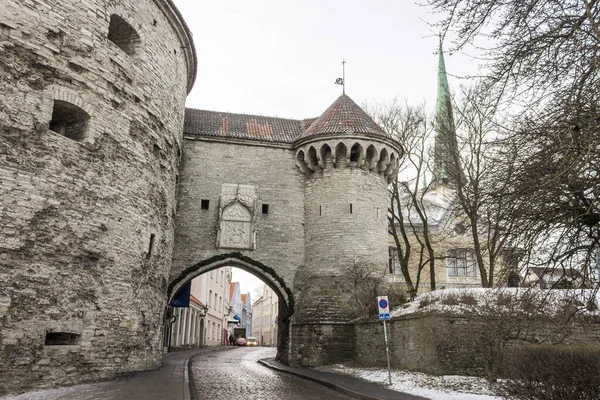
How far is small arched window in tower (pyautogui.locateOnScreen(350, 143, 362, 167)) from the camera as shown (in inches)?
707

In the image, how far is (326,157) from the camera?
59.6 feet

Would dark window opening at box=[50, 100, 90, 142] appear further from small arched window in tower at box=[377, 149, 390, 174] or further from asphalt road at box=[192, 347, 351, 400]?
small arched window in tower at box=[377, 149, 390, 174]

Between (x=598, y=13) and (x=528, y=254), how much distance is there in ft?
8.71


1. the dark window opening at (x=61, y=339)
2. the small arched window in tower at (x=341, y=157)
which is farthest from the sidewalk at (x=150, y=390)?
the small arched window in tower at (x=341, y=157)

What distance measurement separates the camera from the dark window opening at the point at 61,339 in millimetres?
9734

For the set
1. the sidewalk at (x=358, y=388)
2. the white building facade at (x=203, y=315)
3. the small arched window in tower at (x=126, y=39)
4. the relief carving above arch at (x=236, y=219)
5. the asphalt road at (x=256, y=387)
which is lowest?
the asphalt road at (x=256, y=387)

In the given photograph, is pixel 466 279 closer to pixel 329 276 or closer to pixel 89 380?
pixel 329 276

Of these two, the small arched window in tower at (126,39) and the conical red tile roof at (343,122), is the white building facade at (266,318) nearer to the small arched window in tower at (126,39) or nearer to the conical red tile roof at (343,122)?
the conical red tile roof at (343,122)

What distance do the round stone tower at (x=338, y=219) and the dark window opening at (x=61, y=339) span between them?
805 cm

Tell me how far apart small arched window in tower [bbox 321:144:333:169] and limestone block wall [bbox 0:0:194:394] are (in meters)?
6.48

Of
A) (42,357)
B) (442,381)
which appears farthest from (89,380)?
(442,381)

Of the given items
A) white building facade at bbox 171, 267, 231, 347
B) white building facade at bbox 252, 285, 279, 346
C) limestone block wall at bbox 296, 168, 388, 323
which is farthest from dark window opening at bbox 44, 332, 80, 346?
white building facade at bbox 252, 285, 279, 346

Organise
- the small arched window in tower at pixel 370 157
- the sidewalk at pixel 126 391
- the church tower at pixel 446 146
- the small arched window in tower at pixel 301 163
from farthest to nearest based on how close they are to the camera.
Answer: the small arched window in tower at pixel 301 163 < the small arched window in tower at pixel 370 157 < the church tower at pixel 446 146 < the sidewalk at pixel 126 391

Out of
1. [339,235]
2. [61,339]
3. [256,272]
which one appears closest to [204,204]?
[256,272]
